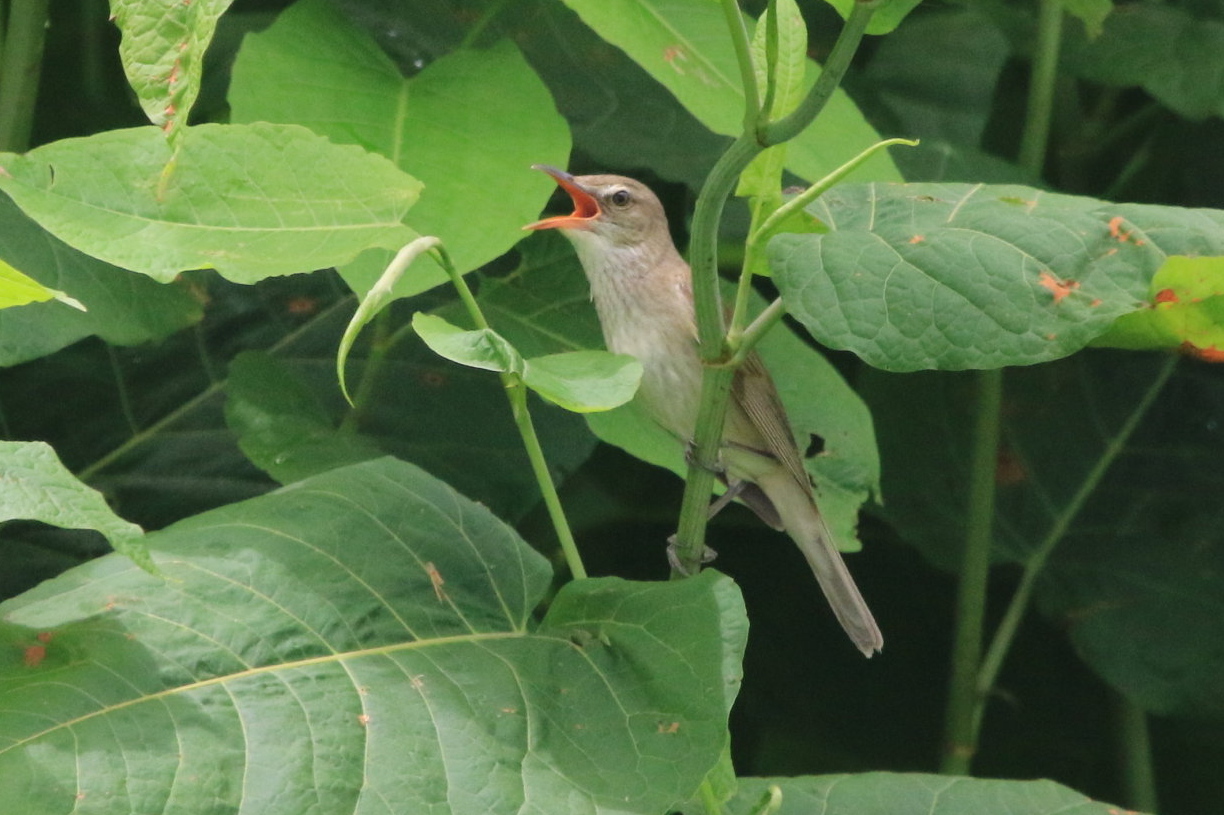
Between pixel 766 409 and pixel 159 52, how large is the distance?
1.48 m

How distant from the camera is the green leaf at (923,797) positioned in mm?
2107

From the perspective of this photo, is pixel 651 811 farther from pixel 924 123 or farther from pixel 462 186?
pixel 924 123

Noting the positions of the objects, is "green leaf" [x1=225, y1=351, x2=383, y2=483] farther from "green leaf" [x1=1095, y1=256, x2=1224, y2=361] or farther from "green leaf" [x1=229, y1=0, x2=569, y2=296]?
"green leaf" [x1=1095, y1=256, x2=1224, y2=361]

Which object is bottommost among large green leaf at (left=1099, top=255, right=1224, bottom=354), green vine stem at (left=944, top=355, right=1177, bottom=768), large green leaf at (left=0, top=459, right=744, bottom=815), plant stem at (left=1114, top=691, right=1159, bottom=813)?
plant stem at (left=1114, top=691, right=1159, bottom=813)

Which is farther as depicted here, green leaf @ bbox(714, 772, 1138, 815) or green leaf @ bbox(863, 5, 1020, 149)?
green leaf @ bbox(863, 5, 1020, 149)

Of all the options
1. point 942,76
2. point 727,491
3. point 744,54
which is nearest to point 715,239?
point 744,54

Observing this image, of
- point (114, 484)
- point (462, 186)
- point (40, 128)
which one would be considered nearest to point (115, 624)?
point (462, 186)

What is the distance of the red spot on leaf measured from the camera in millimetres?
1478

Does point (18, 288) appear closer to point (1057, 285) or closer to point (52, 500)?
point (52, 500)

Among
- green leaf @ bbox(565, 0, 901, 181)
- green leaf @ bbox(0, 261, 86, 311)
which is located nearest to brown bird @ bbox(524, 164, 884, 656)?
green leaf @ bbox(565, 0, 901, 181)

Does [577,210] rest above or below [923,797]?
above

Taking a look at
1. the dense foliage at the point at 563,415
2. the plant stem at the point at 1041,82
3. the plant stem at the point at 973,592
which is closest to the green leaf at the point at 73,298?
the dense foliage at the point at 563,415

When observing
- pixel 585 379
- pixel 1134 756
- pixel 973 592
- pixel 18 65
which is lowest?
pixel 1134 756

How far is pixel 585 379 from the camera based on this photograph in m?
1.46
